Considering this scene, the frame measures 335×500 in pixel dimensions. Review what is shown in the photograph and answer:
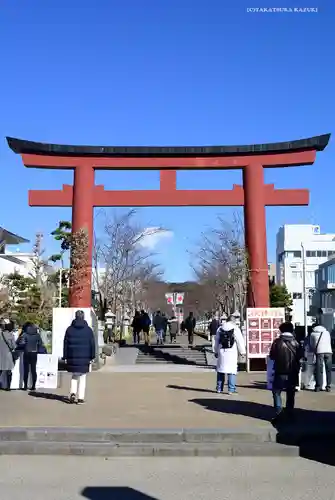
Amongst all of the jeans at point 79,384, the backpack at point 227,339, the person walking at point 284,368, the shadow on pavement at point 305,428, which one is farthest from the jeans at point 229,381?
the jeans at point 79,384

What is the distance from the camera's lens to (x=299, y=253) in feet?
325

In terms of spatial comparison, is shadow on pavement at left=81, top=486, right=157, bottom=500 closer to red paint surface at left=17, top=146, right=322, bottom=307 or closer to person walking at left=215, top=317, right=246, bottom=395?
person walking at left=215, top=317, right=246, bottom=395

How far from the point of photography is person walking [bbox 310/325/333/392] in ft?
46.4

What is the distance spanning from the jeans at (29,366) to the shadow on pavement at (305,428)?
433 centimetres

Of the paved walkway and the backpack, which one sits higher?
the backpack

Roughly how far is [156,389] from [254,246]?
9364mm

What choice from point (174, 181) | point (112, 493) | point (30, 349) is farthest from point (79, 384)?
point (174, 181)

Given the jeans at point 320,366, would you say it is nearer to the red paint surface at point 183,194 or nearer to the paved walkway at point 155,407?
the paved walkway at point 155,407

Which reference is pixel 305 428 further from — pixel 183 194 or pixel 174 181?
pixel 174 181

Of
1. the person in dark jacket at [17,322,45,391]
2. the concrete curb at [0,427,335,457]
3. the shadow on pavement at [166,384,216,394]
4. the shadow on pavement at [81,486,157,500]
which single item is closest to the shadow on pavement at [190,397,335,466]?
the concrete curb at [0,427,335,457]

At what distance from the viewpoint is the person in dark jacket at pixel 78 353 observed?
11.8m

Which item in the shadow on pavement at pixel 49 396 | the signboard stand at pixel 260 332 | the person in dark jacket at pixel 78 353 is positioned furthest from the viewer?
the signboard stand at pixel 260 332

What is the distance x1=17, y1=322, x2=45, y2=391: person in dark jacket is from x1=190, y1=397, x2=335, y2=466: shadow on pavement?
14.0ft

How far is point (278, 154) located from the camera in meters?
22.9
